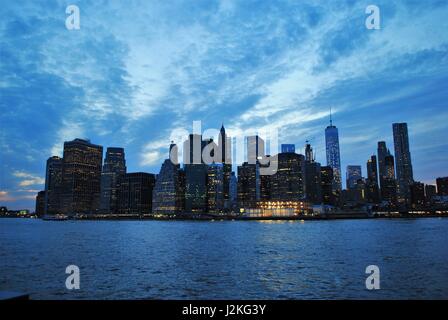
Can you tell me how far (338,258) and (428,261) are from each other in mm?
11025

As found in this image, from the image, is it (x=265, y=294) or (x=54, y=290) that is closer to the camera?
(x=265, y=294)

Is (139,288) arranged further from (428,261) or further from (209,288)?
(428,261)
